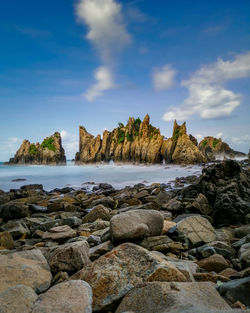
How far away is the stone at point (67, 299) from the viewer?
6.74ft

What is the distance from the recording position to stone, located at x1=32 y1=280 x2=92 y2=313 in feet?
6.74

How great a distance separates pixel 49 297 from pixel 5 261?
118 centimetres

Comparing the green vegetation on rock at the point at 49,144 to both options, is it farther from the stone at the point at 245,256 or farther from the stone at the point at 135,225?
the stone at the point at 245,256

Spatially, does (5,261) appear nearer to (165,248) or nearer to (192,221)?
(165,248)

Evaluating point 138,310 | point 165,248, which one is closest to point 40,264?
point 138,310

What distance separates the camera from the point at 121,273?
2.68 meters

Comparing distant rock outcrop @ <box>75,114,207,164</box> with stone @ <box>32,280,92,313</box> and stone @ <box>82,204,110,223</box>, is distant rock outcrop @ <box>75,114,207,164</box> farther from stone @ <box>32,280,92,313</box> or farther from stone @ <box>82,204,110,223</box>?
stone @ <box>32,280,92,313</box>

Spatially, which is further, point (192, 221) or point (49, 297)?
point (192, 221)

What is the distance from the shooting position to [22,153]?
108625 mm

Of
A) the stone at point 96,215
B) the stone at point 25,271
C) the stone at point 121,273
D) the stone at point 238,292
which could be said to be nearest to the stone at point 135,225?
the stone at point 121,273

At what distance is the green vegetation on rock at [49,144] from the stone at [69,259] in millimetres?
104899

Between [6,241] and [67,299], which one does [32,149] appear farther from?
[67,299]

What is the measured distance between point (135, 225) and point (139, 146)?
76.6 m

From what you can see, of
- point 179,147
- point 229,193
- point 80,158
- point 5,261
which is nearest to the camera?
point 5,261
